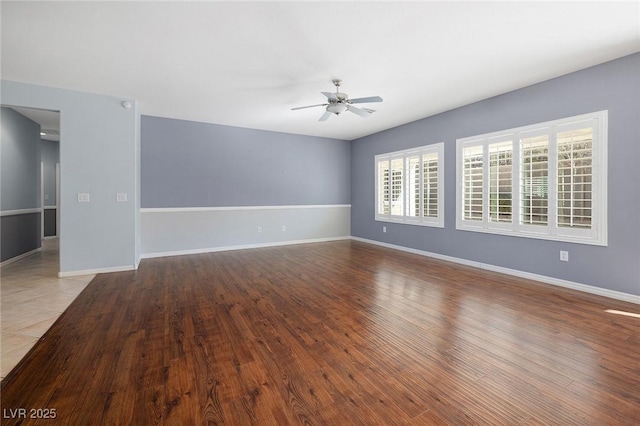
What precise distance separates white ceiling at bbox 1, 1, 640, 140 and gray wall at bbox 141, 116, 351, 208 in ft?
4.40

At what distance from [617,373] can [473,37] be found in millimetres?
3001

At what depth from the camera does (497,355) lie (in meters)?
2.04

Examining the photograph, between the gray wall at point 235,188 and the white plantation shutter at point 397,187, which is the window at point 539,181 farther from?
the gray wall at point 235,188

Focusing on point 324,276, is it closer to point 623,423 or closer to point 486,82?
point 623,423

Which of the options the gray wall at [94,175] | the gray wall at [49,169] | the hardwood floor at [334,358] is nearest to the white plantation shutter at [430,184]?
the hardwood floor at [334,358]

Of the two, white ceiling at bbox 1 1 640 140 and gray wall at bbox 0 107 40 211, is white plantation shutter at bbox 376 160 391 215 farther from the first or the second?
gray wall at bbox 0 107 40 211

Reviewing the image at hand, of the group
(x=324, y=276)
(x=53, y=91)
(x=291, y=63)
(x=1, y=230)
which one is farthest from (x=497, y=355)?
(x=1, y=230)

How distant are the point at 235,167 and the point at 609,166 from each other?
6163mm

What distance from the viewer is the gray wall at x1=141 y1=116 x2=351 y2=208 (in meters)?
5.49

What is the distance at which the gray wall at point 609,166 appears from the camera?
3.07 metres

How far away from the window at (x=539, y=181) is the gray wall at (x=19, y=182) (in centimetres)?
774

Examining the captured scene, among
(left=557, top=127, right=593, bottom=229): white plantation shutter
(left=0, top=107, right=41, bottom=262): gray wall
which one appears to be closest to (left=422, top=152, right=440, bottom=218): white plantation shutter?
(left=557, top=127, right=593, bottom=229): white plantation shutter

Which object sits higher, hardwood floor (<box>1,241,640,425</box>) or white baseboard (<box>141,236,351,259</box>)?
white baseboard (<box>141,236,351,259</box>)

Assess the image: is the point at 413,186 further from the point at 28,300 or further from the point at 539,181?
the point at 28,300
